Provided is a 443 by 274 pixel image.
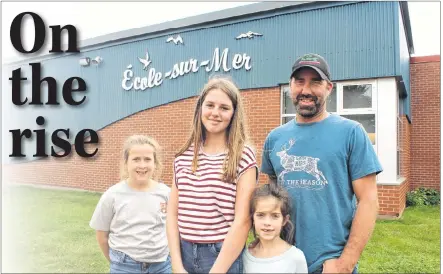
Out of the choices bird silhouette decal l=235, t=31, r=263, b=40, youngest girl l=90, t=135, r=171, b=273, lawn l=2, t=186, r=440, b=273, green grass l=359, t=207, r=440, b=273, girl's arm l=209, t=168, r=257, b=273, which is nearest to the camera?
girl's arm l=209, t=168, r=257, b=273

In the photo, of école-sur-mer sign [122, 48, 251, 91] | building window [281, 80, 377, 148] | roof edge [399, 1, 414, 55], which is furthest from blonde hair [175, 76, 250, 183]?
roof edge [399, 1, 414, 55]

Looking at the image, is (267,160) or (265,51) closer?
(267,160)

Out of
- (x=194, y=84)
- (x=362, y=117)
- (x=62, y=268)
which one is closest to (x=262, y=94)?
(x=194, y=84)

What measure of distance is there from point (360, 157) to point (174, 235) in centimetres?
57

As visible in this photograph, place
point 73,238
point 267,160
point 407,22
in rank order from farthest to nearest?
point 407,22 < point 73,238 < point 267,160

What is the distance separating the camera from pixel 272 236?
1263mm

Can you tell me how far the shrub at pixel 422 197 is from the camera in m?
3.61

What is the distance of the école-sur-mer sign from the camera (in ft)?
12.5

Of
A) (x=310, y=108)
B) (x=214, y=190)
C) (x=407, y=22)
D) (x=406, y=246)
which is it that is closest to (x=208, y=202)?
(x=214, y=190)

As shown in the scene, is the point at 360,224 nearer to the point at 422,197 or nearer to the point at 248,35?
the point at 248,35

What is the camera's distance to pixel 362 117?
394cm

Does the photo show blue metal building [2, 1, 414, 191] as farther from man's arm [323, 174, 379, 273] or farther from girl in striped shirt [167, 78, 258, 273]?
man's arm [323, 174, 379, 273]

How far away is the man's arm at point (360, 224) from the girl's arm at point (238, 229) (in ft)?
0.90

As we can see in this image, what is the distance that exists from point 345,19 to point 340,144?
9.05ft
